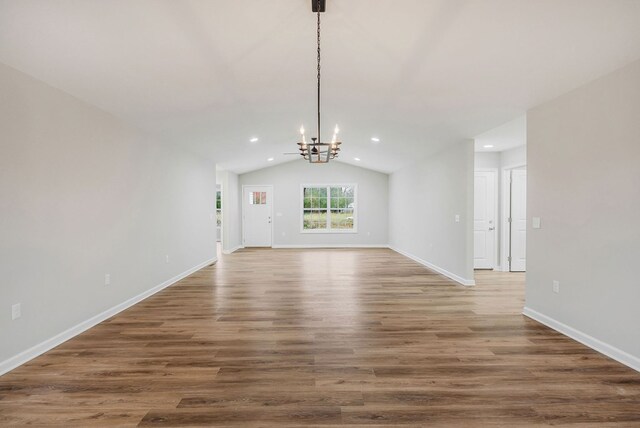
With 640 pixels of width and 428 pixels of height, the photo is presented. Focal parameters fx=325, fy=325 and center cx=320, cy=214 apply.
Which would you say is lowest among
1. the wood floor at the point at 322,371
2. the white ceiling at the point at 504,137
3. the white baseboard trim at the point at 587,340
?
the wood floor at the point at 322,371

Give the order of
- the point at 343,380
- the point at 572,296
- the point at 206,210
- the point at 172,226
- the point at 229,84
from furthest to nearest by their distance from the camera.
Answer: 1. the point at 206,210
2. the point at 172,226
3. the point at 229,84
4. the point at 572,296
5. the point at 343,380

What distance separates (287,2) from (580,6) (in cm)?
192

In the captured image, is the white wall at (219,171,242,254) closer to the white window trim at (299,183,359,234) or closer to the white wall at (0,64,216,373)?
the white window trim at (299,183,359,234)

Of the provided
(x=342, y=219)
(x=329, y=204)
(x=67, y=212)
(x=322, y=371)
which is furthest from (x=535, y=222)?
(x=329, y=204)

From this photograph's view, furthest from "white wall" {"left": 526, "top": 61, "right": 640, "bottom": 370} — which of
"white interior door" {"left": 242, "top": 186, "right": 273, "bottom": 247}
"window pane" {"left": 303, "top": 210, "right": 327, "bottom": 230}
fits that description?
"white interior door" {"left": 242, "top": 186, "right": 273, "bottom": 247}

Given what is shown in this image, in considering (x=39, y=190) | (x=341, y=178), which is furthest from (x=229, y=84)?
(x=341, y=178)

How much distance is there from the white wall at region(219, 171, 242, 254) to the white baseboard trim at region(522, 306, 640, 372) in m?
7.70

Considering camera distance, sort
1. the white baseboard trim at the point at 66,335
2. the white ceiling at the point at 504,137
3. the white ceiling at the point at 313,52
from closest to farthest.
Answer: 1. the white ceiling at the point at 313,52
2. the white baseboard trim at the point at 66,335
3. the white ceiling at the point at 504,137

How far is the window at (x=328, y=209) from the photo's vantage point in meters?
10.9

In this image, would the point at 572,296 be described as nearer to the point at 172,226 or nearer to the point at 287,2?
the point at 287,2

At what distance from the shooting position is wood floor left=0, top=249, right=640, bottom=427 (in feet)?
6.47

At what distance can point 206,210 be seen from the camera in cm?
739

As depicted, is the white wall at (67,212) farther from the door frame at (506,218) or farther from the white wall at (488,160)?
the door frame at (506,218)

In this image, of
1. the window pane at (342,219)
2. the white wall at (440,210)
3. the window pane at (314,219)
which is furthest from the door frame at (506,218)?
the window pane at (314,219)
